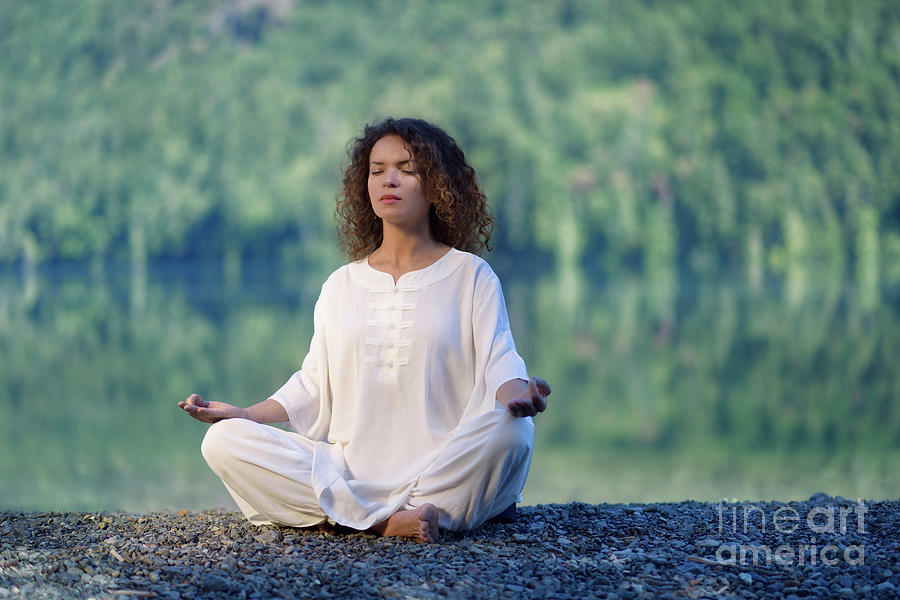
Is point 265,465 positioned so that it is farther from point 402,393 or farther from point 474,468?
point 474,468

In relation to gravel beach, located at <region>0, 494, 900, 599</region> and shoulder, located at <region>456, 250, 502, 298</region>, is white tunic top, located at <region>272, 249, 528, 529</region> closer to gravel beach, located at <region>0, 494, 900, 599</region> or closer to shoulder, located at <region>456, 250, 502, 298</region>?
shoulder, located at <region>456, 250, 502, 298</region>

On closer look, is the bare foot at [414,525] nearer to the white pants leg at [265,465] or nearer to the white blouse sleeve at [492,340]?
the white pants leg at [265,465]

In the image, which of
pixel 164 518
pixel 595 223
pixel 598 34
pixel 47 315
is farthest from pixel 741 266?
pixel 164 518

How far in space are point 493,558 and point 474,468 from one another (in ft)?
0.87

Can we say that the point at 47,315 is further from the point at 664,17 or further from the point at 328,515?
the point at 664,17

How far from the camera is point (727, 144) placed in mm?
35969

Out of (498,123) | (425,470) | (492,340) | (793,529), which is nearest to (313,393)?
(425,470)

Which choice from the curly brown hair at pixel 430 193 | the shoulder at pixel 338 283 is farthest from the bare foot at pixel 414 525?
the curly brown hair at pixel 430 193

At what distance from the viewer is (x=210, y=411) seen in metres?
2.94

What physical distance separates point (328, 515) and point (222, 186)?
111ft

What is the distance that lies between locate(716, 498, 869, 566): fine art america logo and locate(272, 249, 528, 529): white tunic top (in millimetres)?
744

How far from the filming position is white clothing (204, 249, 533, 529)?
288cm

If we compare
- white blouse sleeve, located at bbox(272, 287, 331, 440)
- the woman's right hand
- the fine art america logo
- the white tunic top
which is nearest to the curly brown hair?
the white tunic top

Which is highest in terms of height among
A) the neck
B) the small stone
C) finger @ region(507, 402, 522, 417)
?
the neck
